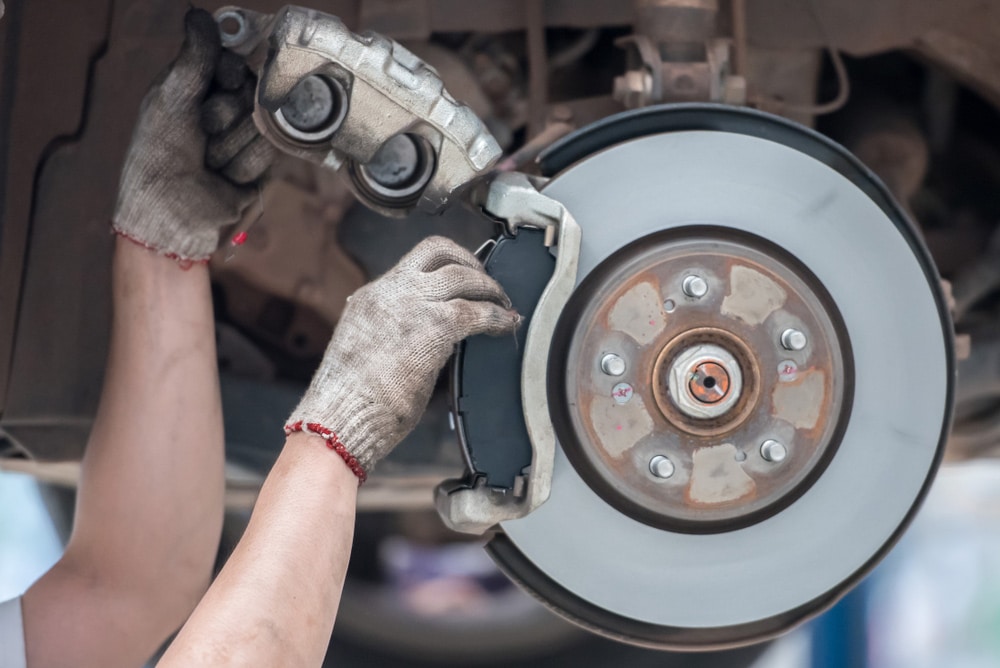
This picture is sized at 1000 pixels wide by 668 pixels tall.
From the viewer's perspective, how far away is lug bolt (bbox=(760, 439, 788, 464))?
0.70 metres

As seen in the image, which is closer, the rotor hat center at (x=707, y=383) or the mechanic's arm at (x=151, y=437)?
the rotor hat center at (x=707, y=383)

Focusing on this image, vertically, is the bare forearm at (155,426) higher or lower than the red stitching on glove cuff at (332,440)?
higher

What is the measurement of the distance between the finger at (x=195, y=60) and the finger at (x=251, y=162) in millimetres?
50

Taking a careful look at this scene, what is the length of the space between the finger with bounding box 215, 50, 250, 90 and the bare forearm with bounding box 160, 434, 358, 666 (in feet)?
0.89

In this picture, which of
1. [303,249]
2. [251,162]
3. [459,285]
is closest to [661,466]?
[459,285]

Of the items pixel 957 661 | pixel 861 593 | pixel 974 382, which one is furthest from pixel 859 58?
pixel 957 661

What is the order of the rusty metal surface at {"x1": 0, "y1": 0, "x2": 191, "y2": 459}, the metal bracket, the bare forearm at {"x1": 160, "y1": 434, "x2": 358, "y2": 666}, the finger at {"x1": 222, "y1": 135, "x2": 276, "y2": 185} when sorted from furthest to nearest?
the rusty metal surface at {"x1": 0, "y1": 0, "x2": 191, "y2": 459}, the finger at {"x1": 222, "y1": 135, "x2": 276, "y2": 185}, the metal bracket, the bare forearm at {"x1": 160, "y1": 434, "x2": 358, "y2": 666}

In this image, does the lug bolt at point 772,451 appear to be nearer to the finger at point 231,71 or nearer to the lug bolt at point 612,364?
the lug bolt at point 612,364

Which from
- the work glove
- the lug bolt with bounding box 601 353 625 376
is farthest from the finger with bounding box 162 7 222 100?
the lug bolt with bounding box 601 353 625 376

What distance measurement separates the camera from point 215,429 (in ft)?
2.96

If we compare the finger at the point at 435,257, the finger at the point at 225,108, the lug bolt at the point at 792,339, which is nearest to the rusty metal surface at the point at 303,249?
the finger at the point at 225,108

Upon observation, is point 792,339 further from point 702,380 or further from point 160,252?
point 160,252

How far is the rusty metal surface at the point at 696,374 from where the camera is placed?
689mm

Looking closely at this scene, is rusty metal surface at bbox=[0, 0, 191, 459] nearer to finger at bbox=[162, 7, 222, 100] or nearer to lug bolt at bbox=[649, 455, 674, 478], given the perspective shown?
finger at bbox=[162, 7, 222, 100]
